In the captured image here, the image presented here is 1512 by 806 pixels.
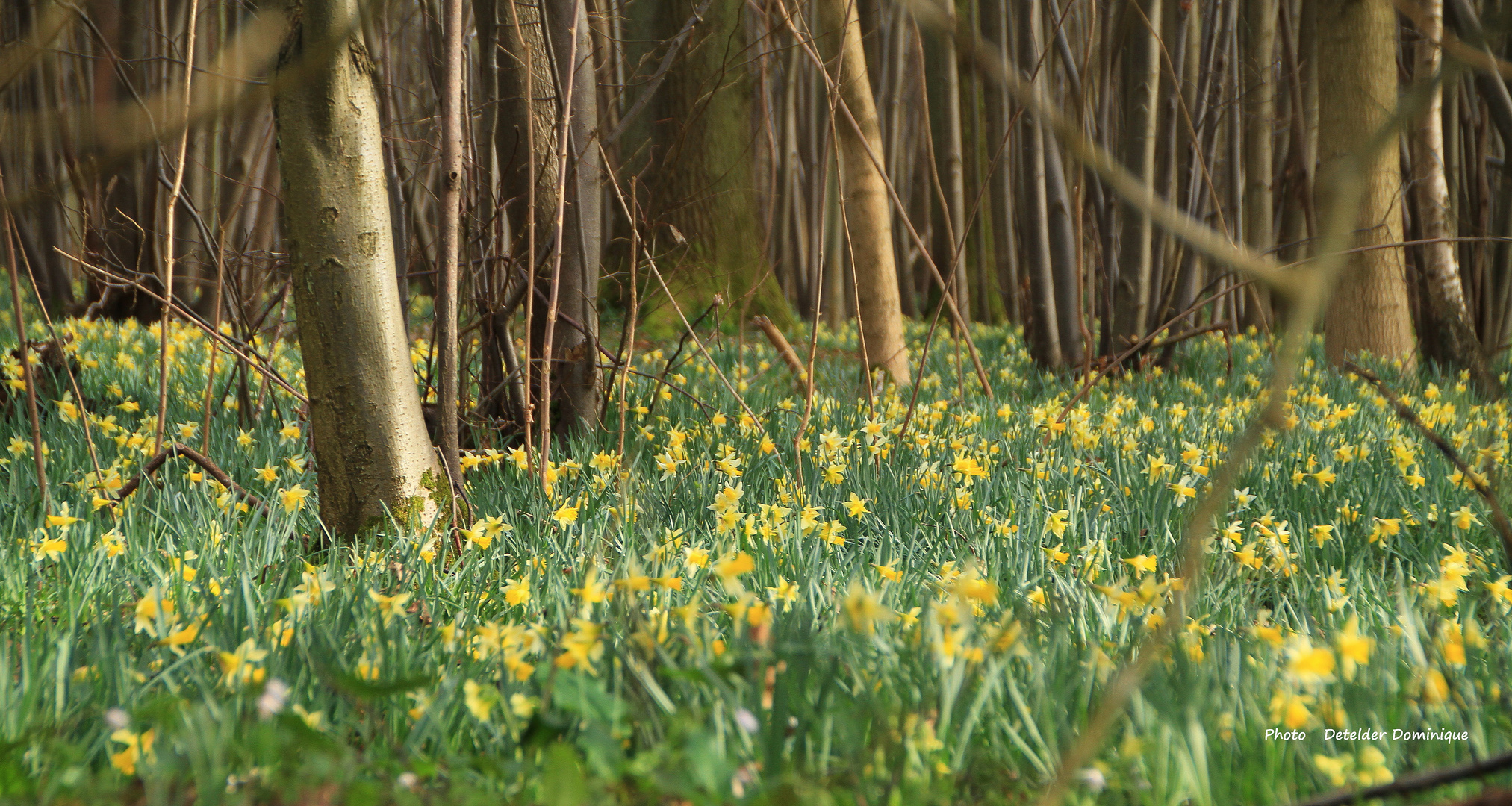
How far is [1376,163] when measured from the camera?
215 inches

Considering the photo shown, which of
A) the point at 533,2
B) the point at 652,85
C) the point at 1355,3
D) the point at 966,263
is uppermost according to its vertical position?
the point at 1355,3

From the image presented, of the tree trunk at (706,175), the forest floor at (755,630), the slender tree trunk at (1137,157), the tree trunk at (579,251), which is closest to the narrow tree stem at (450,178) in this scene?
the forest floor at (755,630)

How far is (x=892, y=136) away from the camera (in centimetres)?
1221

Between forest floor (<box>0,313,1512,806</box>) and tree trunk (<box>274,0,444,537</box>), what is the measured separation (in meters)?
0.16

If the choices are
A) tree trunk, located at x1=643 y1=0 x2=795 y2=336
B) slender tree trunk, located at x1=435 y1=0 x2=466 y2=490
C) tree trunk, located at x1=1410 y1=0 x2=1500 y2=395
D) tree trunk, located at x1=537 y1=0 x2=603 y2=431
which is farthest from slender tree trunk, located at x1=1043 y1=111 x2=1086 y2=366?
slender tree trunk, located at x1=435 y1=0 x2=466 y2=490

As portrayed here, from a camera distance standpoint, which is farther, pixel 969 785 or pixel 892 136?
pixel 892 136

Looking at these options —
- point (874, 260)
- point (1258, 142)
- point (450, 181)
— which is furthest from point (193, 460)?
point (1258, 142)

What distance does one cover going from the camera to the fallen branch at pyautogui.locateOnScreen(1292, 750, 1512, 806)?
0.87 metres

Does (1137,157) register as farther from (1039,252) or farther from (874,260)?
(874,260)

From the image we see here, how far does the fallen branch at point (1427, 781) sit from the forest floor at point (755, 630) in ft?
0.61

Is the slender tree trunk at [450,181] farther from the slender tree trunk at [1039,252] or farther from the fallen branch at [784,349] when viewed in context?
the slender tree trunk at [1039,252]

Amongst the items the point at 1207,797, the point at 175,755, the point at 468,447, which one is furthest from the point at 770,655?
the point at 468,447

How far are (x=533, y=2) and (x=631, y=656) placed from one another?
257 centimetres

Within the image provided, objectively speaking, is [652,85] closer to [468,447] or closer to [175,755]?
[468,447]
